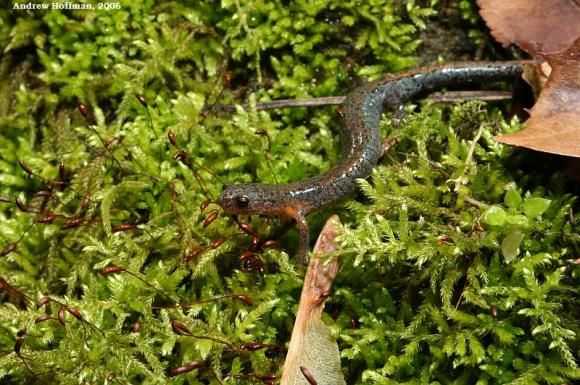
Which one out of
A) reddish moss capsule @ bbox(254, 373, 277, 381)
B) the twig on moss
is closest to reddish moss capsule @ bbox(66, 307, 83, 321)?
reddish moss capsule @ bbox(254, 373, 277, 381)

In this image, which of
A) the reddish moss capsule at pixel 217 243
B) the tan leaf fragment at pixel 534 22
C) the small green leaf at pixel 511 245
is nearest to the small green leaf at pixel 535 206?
the small green leaf at pixel 511 245

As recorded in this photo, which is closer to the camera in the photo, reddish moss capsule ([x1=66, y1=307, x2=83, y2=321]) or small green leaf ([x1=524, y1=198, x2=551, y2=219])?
small green leaf ([x1=524, y1=198, x2=551, y2=219])

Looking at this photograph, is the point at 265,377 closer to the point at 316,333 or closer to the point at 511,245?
the point at 316,333

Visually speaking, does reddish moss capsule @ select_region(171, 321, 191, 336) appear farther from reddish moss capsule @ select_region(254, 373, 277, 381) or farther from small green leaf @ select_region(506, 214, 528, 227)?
small green leaf @ select_region(506, 214, 528, 227)

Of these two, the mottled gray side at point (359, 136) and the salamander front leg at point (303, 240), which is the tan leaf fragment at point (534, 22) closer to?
the mottled gray side at point (359, 136)

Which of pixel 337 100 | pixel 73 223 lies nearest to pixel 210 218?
pixel 73 223
